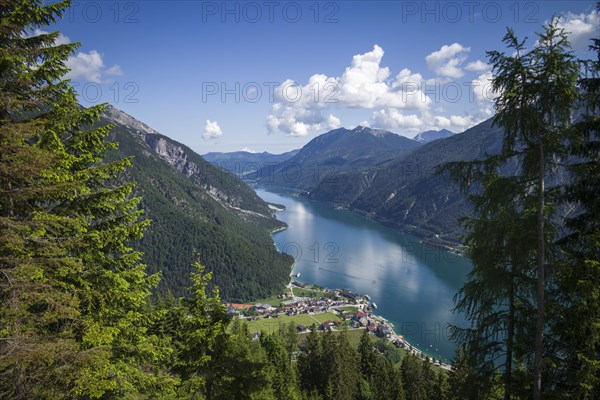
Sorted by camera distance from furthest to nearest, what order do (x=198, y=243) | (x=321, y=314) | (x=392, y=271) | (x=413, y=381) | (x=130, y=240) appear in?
(x=198, y=243)
(x=392, y=271)
(x=321, y=314)
(x=413, y=381)
(x=130, y=240)

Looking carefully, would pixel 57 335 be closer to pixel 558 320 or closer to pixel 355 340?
pixel 558 320

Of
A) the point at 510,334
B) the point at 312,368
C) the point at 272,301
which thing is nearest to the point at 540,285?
the point at 510,334

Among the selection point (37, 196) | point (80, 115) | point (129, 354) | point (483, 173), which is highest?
point (80, 115)

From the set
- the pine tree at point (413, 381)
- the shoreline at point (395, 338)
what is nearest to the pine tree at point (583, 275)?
the pine tree at point (413, 381)

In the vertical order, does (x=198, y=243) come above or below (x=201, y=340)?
below

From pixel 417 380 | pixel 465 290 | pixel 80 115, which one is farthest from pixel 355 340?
pixel 80 115

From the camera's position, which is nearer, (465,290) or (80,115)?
(80,115)

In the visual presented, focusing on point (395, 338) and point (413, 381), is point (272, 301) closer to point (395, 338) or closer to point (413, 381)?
point (395, 338)
